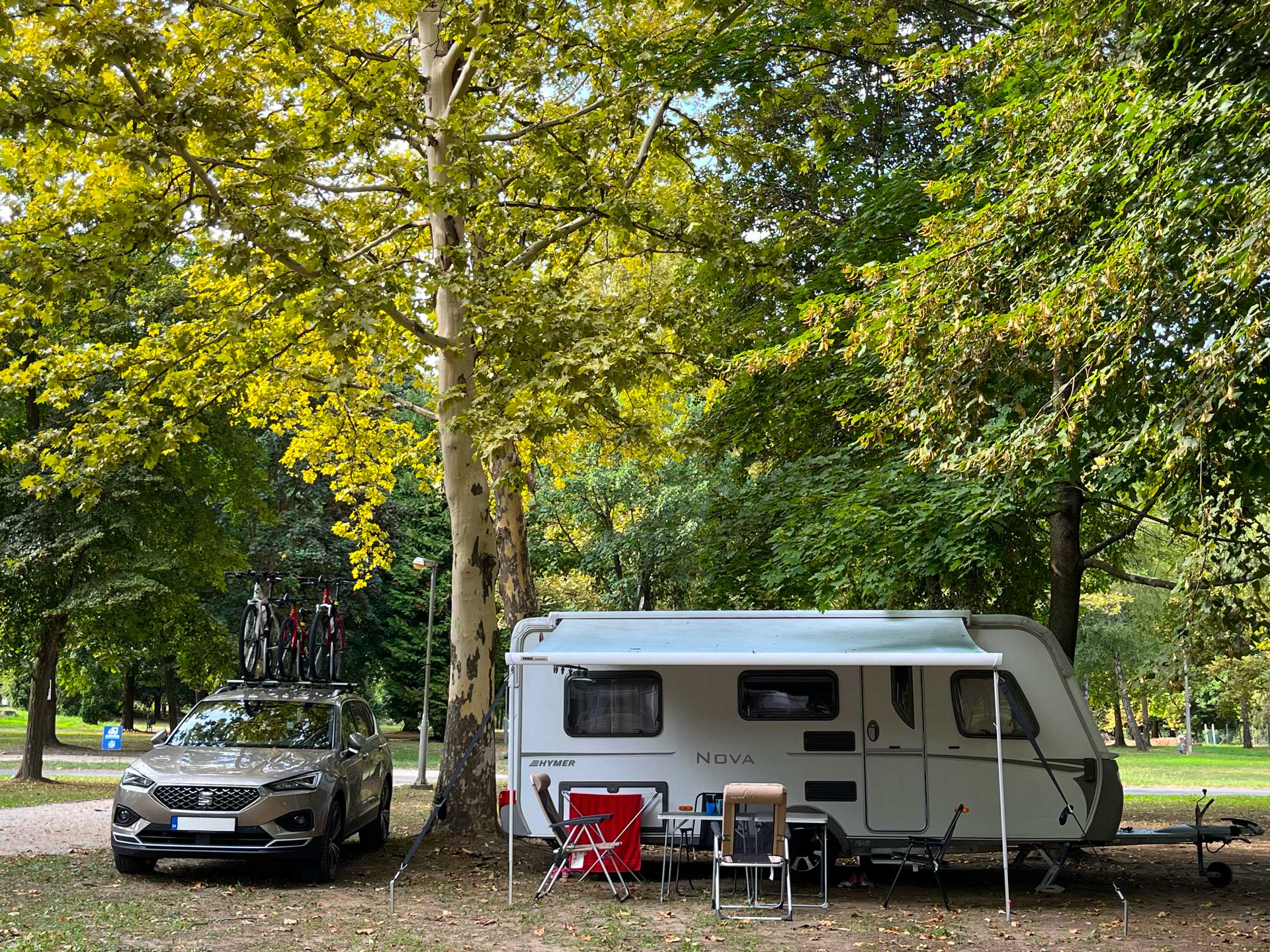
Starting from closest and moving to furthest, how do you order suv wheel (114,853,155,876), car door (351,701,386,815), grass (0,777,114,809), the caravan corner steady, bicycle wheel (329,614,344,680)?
suv wheel (114,853,155,876)
the caravan corner steady
car door (351,701,386,815)
bicycle wheel (329,614,344,680)
grass (0,777,114,809)

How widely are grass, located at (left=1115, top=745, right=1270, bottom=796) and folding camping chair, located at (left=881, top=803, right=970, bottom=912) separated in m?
12.1

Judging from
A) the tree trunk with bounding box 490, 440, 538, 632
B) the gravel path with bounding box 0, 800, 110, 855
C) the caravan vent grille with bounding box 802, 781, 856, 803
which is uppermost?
the tree trunk with bounding box 490, 440, 538, 632

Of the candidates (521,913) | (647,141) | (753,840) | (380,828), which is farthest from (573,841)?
(647,141)

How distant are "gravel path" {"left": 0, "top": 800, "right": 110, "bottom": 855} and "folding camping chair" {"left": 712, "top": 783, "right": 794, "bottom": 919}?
652cm

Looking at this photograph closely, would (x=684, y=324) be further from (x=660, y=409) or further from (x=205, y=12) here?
(x=660, y=409)

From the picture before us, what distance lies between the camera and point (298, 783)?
9781mm

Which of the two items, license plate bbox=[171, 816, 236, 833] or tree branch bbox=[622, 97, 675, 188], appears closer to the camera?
license plate bbox=[171, 816, 236, 833]

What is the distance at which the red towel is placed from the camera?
10.1 meters

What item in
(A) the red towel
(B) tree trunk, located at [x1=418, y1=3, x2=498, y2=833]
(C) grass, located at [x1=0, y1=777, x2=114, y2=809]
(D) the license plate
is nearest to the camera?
(D) the license plate

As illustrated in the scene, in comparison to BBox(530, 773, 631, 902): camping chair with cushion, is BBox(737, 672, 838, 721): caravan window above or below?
above

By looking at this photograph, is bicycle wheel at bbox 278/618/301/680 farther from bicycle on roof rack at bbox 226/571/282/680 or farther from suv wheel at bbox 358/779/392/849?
suv wheel at bbox 358/779/392/849

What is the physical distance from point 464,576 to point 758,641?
3950mm

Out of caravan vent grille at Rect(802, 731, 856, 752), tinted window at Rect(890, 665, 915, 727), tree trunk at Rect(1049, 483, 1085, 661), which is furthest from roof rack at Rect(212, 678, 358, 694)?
tree trunk at Rect(1049, 483, 1085, 661)

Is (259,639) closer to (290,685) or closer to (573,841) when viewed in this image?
(290,685)
